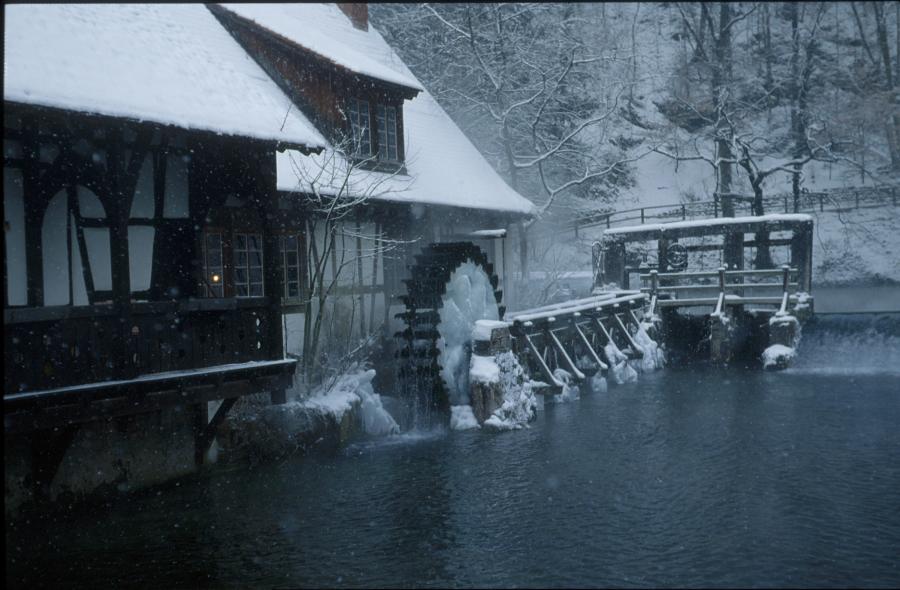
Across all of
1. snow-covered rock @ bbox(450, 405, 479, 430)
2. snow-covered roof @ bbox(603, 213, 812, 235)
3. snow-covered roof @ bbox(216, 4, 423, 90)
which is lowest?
snow-covered rock @ bbox(450, 405, 479, 430)

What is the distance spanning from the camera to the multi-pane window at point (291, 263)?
12992mm

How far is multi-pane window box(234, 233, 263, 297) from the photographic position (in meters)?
11.9

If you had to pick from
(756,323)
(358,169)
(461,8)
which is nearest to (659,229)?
(756,323)

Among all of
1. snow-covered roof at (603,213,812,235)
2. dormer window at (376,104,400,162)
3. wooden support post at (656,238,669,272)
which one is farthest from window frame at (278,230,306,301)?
wooden support post at (656,238,669,272)

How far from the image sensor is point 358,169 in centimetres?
1470

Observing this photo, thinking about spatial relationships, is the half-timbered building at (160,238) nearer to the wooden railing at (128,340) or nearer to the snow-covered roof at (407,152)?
the wooden railing at (128,340)

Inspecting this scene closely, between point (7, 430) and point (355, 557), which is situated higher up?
point (7, 430)

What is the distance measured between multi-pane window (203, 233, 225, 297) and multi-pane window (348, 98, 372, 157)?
13.2 feet

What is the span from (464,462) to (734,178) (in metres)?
35.6

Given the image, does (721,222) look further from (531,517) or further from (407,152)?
(531,517)

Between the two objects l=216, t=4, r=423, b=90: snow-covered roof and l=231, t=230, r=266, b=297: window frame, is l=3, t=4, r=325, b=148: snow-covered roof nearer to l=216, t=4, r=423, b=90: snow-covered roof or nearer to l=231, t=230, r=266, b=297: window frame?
l=231, t=230, r=266, b=297: window frame

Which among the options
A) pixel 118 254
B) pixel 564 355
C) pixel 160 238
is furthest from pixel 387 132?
pixel 118 254

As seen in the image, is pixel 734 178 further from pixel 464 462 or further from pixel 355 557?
pixel 355 557

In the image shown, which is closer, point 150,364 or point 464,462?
point 150,364
